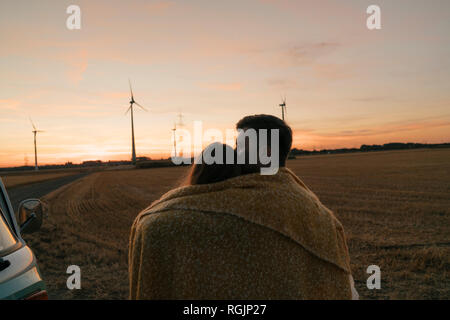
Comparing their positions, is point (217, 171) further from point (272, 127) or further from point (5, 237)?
point (5, 237)

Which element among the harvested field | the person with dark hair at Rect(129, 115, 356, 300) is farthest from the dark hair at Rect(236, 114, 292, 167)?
the harvested field

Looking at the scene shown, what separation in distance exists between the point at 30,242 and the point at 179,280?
9.50 metres

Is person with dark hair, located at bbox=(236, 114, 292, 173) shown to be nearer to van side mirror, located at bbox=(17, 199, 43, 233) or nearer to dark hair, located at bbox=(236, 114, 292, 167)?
dark hair, located at bbox=(236, 114, 292, 167)

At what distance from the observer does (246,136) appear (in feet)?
5.81

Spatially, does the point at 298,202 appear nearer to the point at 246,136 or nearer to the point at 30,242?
the point at 246,136

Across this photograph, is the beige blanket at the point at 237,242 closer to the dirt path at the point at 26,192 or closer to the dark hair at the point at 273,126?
the dark hair at the point at 273,126

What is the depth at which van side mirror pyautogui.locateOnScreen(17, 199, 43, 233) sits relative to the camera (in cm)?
293

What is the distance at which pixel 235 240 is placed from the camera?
1.52 meters

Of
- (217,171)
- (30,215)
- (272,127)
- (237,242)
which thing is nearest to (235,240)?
(237,242)

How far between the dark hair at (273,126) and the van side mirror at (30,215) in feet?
7.02

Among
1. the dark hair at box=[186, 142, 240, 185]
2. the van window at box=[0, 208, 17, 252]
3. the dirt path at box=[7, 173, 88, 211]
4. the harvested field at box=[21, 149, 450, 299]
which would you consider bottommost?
the dirt path at box=[7, 173, 88, 211]

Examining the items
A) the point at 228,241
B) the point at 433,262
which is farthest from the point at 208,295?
the point at 433,262

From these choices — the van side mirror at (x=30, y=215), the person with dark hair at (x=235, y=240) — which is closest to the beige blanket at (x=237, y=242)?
the person with dark hair at (x=235, y=240)

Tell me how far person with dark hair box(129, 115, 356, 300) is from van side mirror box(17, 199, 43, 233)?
1.71 meters
